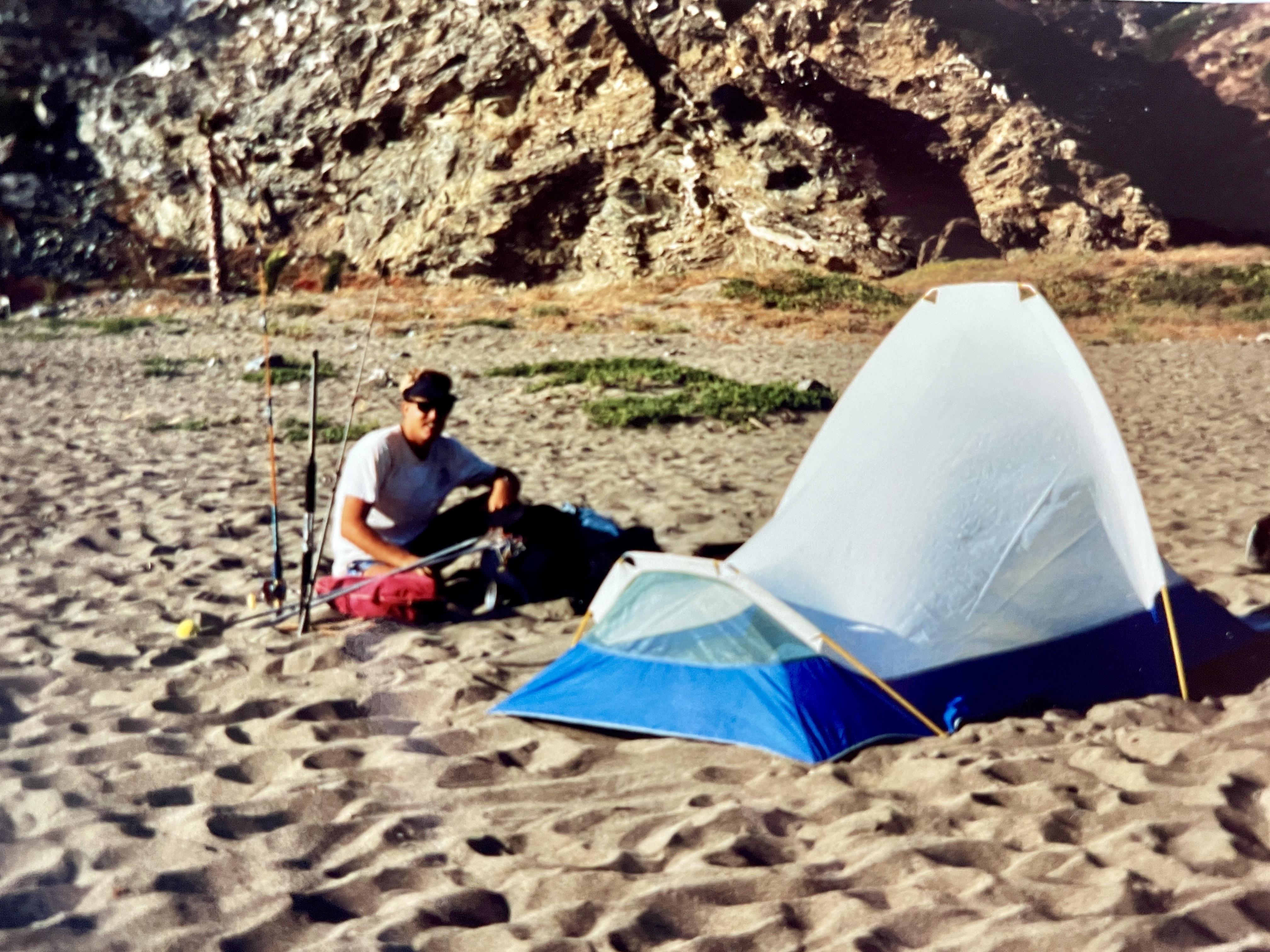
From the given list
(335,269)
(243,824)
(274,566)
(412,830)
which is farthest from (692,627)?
(335,269)

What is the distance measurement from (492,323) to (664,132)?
95 cm

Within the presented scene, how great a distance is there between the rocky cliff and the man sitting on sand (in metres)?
0.89

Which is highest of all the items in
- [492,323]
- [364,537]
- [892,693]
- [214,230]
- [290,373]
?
[214,230]

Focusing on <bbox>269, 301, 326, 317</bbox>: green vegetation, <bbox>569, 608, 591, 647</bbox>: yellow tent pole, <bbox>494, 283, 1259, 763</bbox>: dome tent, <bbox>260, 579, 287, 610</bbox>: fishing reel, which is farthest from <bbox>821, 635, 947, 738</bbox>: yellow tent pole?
<bbox>269, 301, 326, 317</bbox>: green vegetation

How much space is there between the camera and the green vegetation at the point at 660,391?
425 cm

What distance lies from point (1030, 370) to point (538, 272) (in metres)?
1.86

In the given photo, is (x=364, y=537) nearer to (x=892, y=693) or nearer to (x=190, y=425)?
(x=190, y=425)

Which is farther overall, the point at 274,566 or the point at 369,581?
the point at 274,566

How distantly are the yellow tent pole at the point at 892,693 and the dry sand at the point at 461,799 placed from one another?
0.13 ft

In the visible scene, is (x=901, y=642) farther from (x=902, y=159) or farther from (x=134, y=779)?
(x=902, y=159)

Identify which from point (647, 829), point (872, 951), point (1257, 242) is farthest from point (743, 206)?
point (872, 951)

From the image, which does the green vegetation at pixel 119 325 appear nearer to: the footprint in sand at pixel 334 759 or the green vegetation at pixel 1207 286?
the footprint in sand at pixel 334 759

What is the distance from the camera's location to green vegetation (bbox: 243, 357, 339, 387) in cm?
378

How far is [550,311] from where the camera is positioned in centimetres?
406
